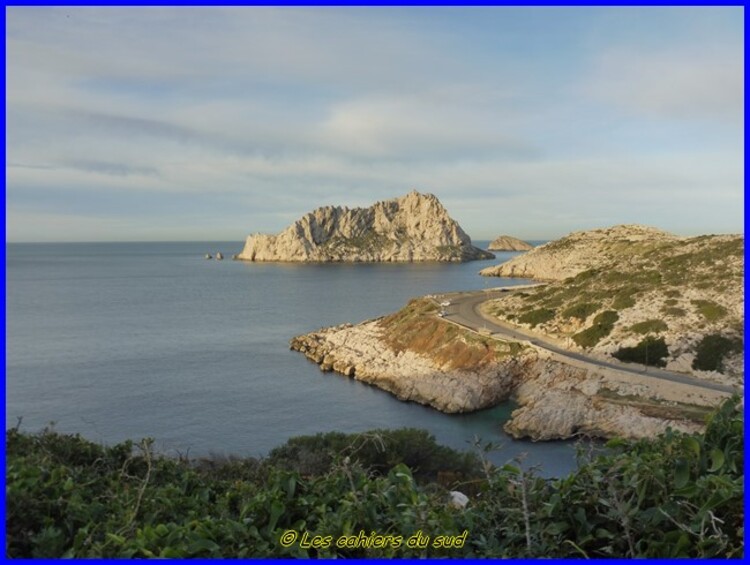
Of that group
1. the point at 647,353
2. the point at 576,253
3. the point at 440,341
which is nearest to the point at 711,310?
the point at 647,353

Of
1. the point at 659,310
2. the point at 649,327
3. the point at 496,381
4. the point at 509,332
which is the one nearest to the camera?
the point at 496,381

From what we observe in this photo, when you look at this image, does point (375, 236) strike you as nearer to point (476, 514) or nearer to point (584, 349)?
point (584, 349)

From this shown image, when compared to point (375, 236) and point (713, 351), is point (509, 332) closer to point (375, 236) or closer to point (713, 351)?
point (713, 351)

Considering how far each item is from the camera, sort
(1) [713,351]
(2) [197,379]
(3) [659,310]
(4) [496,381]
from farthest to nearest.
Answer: (3) [659,310] < (2) [197,379] < (4) [496,381] < (1) [713,351]

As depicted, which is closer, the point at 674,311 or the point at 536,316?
the point at 674,311

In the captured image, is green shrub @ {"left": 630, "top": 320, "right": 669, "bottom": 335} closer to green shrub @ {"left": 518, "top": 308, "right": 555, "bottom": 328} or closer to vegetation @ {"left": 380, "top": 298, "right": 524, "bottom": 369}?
green shrub @ {"left": 518, "top": 308, "right": 555, "bottom": 328}

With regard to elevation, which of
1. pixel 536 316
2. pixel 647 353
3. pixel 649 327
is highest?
pixel 649 327

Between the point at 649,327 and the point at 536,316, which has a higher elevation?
the point at 649,327
